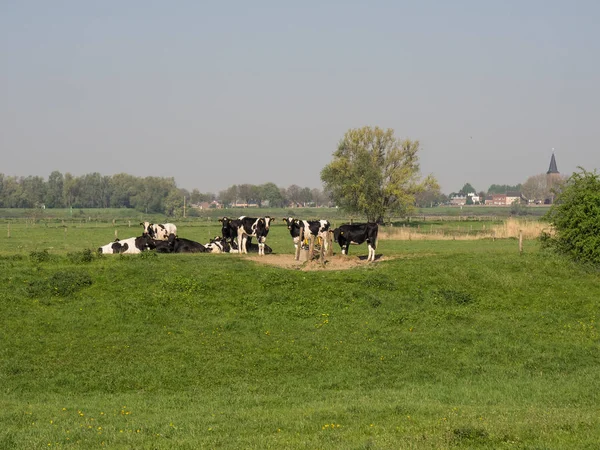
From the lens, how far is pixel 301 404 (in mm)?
16156

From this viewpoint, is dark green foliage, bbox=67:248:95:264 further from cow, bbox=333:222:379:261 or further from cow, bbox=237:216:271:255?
cow, bbox=333:222:379:261

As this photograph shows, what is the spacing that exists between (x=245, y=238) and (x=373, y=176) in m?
47.3

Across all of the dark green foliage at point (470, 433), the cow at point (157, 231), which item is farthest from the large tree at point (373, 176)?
the dark green foliage at point (470, 433)

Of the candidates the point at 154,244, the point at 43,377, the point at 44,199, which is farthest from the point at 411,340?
the point at 44,199

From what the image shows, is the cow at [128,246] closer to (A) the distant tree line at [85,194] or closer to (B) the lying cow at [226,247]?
(B) the lying cow at [226,247]

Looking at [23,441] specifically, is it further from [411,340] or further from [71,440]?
[411,340]

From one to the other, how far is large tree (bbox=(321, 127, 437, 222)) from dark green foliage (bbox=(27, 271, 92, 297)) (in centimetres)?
6047

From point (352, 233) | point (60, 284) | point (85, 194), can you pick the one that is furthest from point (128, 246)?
point (85, 194)

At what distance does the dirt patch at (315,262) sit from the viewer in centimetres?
3238

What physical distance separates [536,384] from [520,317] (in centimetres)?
714

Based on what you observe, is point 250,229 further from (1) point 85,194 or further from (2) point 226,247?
(1) point 85,194

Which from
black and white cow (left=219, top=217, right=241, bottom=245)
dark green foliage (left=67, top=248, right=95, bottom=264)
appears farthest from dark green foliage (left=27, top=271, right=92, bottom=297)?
black and white cow (left=219, top=217, right=241, bottom=245)

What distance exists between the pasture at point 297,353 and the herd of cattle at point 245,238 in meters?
5.34

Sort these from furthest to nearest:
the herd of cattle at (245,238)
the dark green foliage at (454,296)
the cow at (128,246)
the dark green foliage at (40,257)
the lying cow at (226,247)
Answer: the lying cow at (226,247) → the cow at (128,246) → the herd of cattle at (245,238) → the dark green foliage at (40,257) → the dark green foliage at (454,296)
